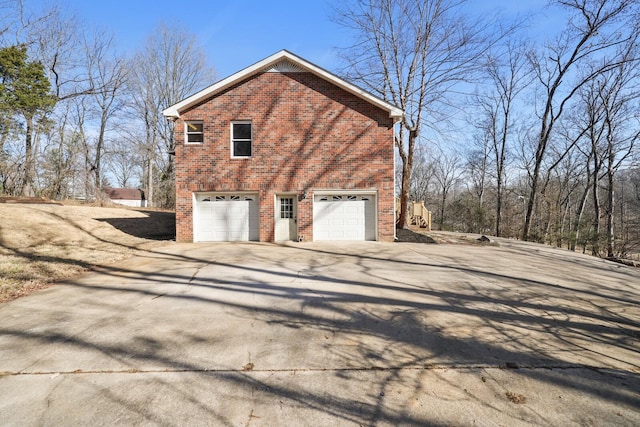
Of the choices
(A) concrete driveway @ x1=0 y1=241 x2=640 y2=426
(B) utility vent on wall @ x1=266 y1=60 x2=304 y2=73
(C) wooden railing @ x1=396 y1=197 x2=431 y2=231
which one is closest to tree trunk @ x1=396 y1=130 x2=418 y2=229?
(C) wooden railing @ x1=396 y1=197 x2=431 y2=231

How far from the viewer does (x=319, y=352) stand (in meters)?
3.30

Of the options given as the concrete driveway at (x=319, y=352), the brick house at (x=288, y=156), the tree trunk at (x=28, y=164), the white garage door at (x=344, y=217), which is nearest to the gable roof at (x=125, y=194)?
the tree trunk at (x=28, y=164)

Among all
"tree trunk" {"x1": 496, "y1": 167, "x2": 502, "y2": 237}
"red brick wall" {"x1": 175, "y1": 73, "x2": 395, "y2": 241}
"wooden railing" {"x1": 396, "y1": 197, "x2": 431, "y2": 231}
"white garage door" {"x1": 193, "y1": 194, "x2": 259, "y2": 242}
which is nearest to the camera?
"red brick wall" {"x1": 175, "y1": 73, "x2": 395, "y2": 241}

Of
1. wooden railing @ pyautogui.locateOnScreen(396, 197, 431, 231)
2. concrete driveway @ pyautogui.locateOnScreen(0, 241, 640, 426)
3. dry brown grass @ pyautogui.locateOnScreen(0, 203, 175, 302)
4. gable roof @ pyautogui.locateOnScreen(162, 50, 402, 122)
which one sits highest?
Result: gable roof @ pyautogui.locateOnScreen(162, 50, 402, 122)

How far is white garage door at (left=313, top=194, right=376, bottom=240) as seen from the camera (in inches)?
473

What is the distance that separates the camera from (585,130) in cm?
2212

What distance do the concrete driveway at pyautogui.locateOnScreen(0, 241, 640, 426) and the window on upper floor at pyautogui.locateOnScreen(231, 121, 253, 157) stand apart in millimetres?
6811

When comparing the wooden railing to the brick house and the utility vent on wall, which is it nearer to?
the brick house

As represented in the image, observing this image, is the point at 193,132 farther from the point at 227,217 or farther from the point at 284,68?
the point at 284,68

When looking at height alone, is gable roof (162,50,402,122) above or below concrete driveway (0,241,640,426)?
above

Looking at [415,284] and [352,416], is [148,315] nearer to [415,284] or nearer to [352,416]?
[352,416]

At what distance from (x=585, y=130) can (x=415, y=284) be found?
83.4ft

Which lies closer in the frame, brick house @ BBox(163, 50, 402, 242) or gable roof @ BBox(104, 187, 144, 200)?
brick house @ BBox(163, 50, 402, 242)

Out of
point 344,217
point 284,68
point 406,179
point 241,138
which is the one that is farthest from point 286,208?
point 406,179
